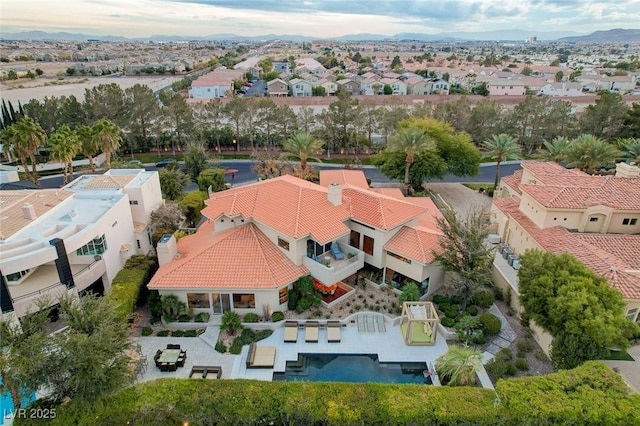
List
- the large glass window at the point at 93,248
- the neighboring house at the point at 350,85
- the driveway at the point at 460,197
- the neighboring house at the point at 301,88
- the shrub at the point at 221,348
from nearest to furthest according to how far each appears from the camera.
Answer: the shrub at the point at 221,348 → the large glass window at the point at 93,248 → the driveway at the point at 460,197 → the neighboring house at the point at 301,88 → the neighboring house at the point at 350,85

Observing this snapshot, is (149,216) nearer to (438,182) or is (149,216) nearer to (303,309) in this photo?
(303,309)

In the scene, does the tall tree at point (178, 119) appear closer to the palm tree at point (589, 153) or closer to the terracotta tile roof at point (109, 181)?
the terracotta tile roof at point (109, 181)

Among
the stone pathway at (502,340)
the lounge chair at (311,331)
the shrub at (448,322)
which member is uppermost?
the shrub at (448,322)

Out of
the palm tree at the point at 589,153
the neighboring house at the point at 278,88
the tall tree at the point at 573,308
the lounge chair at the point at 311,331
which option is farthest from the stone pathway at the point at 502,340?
the neighboring house at the point at 278,88

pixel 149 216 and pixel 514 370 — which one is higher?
pixel 149 216

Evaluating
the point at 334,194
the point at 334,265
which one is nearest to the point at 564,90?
the point at 334,194

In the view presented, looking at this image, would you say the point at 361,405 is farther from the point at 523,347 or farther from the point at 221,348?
the point at 523,347

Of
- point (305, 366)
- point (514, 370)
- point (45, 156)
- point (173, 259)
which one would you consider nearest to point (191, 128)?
point (45, 156)

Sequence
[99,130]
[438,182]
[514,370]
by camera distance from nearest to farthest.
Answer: [514,370], [99,130], [438,182]
